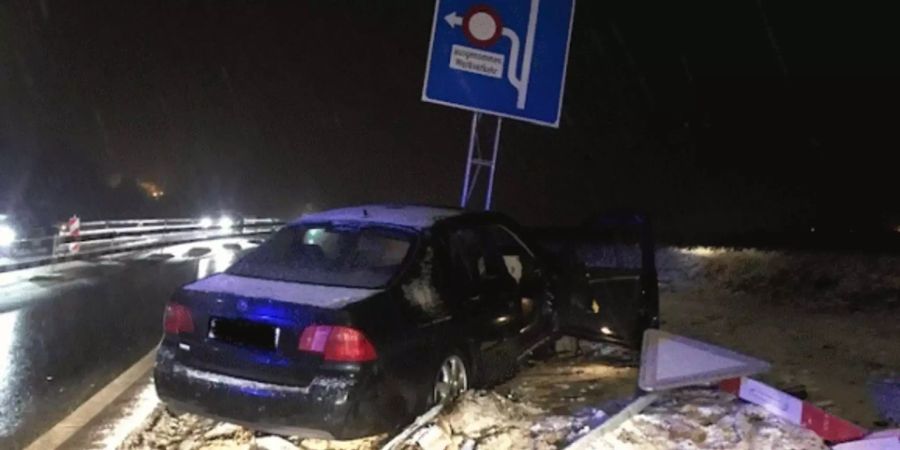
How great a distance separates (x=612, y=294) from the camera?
24.3ft

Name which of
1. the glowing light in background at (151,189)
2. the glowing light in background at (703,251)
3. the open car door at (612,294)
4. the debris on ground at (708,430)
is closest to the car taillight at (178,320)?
the debris on ground at (708,430)

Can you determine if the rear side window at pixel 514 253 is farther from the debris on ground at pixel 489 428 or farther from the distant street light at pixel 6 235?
the distant street light at pixel 6 235

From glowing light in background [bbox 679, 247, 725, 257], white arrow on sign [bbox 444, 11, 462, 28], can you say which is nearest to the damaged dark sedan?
white arrow on sign [bbox 444, 11, 462, 28]

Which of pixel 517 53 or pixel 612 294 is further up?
pixel 517 53

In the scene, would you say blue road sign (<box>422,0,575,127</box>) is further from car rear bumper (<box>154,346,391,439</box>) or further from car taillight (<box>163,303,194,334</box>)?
car rear bumper (<box>154,346,391,439</box>)

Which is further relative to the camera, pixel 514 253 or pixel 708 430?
pixel 514 253

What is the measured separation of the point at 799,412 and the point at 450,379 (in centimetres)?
218

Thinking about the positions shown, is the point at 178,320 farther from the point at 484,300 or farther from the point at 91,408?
the point at 484,300

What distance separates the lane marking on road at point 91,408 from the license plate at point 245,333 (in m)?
1.52

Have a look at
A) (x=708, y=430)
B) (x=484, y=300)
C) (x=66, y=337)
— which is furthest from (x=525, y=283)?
(x=66, y=337)

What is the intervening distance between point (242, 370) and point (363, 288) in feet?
2.81

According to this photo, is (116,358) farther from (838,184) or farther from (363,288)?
(838,184)

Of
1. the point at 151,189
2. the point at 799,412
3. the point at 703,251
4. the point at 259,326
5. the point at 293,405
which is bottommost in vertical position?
the point at 151,189

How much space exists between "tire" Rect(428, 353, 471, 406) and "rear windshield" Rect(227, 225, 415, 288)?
74 centimetres
